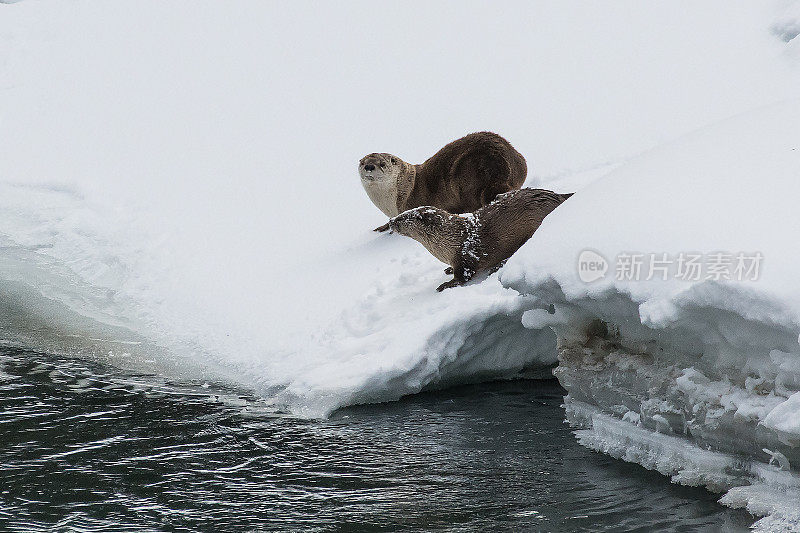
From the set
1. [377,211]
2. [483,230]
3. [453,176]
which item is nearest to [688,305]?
[483,230]


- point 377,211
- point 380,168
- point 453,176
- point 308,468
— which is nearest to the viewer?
point 308,468

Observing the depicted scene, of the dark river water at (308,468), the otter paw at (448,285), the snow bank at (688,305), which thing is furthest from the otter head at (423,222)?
the snow bank at (688,305)

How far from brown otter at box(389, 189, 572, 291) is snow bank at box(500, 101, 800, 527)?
1.09 meters

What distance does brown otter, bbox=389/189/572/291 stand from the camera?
6.11 m

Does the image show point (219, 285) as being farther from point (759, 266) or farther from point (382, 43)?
point (382, 43)

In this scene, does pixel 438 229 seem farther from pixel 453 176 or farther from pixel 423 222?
pixel 453 176

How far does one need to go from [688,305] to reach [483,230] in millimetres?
2501

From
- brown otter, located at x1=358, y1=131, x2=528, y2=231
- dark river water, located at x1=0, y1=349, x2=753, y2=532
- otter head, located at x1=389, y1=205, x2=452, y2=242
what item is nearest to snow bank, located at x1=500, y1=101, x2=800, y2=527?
dark river water, located at x1=0, y1=349, x2=753, y2=532

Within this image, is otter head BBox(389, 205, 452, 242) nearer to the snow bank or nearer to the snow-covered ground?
the snow-covered ground

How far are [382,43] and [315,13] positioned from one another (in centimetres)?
166

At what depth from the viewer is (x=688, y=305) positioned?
3.73 meters

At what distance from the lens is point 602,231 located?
14.2 feet

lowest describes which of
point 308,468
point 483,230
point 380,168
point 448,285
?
point 308,468

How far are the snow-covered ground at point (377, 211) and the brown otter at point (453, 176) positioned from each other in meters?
0.38
